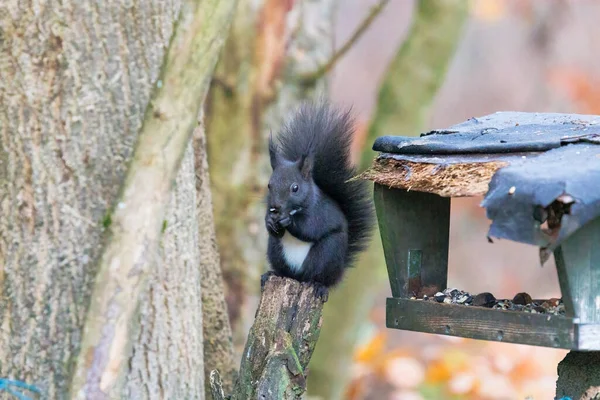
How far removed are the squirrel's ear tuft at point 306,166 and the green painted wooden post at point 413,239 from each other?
0.53 metres

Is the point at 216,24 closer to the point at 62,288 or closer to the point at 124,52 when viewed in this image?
the point at 124,52

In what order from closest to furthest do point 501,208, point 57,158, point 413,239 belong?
point 501,208 < point 57,158 < point 413,239

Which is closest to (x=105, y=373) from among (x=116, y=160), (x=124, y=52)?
(x=116, y=160)

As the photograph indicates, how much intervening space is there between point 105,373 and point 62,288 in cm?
63

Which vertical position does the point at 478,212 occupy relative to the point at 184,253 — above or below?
above

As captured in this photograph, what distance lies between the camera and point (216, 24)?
1873mm

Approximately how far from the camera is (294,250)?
11.0ft

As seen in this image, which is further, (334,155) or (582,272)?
(334,155)

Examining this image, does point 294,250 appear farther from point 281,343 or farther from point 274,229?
point 281,343

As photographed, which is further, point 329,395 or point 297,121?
point 329,395

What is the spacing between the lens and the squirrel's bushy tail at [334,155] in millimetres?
3268

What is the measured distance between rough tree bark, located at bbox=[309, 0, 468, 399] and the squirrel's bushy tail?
2.16m

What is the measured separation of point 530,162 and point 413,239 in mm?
666

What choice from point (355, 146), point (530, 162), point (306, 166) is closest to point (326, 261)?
point (306, 166)
